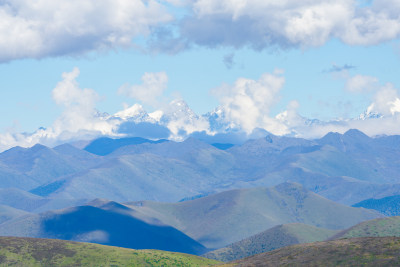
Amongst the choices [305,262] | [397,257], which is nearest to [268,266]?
[305,262]

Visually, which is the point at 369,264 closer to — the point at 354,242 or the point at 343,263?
the point at 343,263

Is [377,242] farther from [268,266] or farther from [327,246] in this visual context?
[268,266]

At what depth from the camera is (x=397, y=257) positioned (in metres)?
172

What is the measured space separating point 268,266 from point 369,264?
105ft

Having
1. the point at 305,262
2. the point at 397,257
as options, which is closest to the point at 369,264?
the point at 397,257

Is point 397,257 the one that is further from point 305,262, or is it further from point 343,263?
point 305,262

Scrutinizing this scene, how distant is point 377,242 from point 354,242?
760 centimetres

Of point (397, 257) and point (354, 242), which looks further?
point (354, 242)

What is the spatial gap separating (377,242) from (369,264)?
2079 centimetres

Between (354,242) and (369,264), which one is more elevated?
(354,242)

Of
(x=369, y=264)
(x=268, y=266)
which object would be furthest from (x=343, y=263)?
(x=268, y=266)

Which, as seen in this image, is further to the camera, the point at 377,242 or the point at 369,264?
the point at 377,242

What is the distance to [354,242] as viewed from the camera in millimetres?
198125

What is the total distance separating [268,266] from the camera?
638ft
